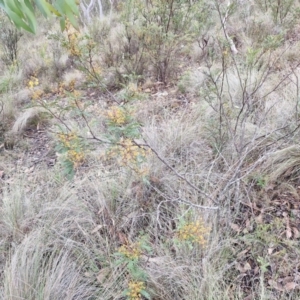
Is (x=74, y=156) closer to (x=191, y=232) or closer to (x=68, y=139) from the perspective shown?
(x=68, y=139)

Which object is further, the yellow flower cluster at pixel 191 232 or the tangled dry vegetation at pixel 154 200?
the tangled dry vegetation at pixel 154 200

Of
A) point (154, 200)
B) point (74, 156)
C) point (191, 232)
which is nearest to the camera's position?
point (191, 232)

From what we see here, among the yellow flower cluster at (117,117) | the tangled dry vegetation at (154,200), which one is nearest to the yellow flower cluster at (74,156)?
the tangled dry vegetation at (154,200)

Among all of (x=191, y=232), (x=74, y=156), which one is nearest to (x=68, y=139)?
(x=74, y=156)

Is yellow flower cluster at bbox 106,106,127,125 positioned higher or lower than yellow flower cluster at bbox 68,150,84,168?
higher

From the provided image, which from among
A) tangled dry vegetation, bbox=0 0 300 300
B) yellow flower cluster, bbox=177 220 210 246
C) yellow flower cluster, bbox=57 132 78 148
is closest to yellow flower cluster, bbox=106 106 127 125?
tangled dry vegetation, bbox=0 0 300 300

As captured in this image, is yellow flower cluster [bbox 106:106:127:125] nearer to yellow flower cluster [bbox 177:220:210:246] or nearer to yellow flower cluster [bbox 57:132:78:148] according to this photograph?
yellow flower cluster [bbox 57:132:78:148]

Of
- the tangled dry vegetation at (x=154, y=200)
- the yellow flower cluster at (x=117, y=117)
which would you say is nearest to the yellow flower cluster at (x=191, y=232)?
the tangled dry vegetation at (x=154, y=200)

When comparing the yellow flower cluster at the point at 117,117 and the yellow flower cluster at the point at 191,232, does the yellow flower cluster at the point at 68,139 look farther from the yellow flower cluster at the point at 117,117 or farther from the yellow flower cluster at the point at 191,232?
the yellow flower cluster at the point at 191,232

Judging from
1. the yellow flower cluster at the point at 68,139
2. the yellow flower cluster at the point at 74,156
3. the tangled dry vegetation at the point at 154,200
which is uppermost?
the yellow flower cluster at the point at 68,139

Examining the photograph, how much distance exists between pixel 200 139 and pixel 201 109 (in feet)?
1.61

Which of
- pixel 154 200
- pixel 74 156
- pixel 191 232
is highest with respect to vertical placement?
pixel 74 156

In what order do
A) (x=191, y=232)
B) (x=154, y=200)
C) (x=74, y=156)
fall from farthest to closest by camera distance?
(x=154, y=200)
(x=74, y=156)
(x=191, y=232)

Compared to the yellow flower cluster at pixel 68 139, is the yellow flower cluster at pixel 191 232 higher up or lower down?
lower down
